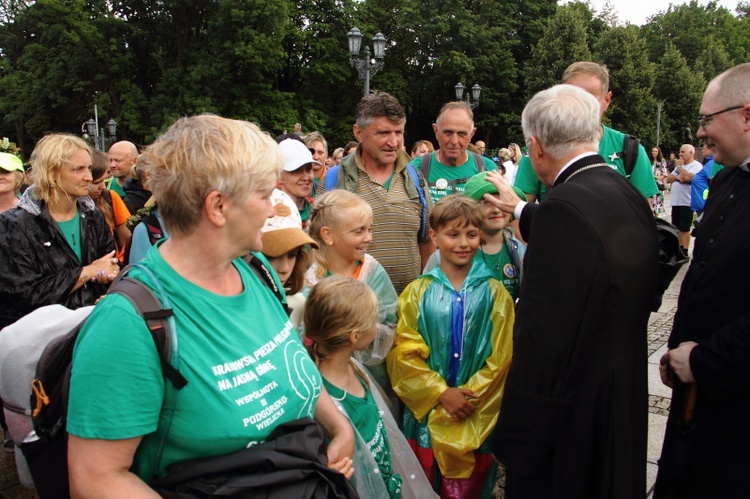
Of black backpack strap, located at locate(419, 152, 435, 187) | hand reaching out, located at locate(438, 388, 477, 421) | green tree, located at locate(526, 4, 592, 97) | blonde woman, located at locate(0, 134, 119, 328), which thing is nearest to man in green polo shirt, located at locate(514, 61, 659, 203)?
black backpack strap, located at locate(419, 152, 435, 187)

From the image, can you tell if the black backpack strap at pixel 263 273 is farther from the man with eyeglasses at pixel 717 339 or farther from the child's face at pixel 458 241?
the man with eyeglasses at pixel 717 339

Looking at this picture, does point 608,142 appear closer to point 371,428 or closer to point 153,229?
point 371,428

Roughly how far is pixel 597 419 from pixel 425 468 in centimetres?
130

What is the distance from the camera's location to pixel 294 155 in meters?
4.09

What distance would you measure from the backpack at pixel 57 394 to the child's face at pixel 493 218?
2.44 metres

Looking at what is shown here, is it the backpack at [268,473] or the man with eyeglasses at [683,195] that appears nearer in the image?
the backpack at [268,473]

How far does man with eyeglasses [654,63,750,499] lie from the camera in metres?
2.34

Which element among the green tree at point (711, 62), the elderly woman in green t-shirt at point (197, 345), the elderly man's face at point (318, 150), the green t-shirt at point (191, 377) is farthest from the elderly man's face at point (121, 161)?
the green tree at point (711, 62)

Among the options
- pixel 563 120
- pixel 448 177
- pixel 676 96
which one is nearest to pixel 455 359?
pixel 563 120

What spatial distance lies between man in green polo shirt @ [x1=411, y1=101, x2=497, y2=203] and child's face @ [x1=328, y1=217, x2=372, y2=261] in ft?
4.48

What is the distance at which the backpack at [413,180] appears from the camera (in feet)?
13.4

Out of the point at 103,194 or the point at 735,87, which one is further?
the point at 103,194

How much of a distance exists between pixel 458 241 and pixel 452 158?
139 cm

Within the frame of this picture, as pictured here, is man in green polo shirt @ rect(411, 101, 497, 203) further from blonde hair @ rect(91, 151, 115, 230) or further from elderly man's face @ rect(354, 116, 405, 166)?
blonde hair @ rect(91, 151, 115, 230)
